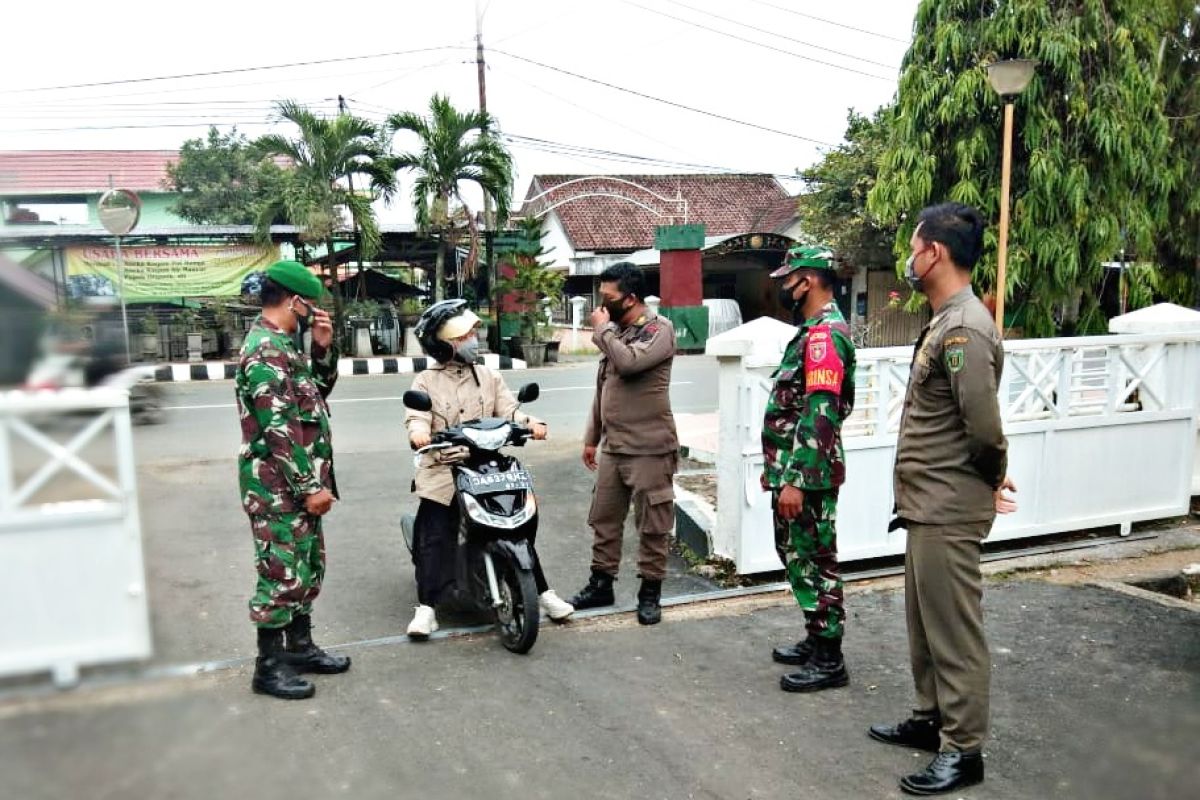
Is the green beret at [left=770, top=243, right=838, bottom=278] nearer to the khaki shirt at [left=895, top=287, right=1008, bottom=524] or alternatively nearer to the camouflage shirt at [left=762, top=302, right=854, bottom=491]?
the camouflage shirt at [left=762, top=302, right=854, bottom=491]

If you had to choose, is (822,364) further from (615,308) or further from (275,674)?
(275,674)

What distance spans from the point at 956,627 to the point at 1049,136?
6222 millimetres

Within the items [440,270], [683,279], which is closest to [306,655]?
[440,270]

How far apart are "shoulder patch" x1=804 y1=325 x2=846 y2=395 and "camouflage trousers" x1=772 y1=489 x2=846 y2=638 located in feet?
1.38

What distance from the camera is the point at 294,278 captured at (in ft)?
10.2

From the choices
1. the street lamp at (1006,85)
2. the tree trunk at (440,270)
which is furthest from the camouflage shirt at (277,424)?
the tree trunk at (440,270)

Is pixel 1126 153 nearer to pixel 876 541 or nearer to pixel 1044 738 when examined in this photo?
pixel 876 541

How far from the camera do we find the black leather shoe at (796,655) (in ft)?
12.3

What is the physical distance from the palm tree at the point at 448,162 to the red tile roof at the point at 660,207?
34.9 feet

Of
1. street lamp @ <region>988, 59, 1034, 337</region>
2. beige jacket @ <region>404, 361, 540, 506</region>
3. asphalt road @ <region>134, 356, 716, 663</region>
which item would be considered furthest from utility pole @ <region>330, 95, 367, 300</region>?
beige jacket @ <region>404, 361, 540, 506</region>

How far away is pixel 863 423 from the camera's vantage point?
503 centimetres

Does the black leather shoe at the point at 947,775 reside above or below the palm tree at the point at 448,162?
below

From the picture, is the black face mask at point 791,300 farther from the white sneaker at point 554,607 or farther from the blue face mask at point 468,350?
the white sneaker at point 554,607

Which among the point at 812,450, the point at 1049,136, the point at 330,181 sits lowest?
the point at 812,450
